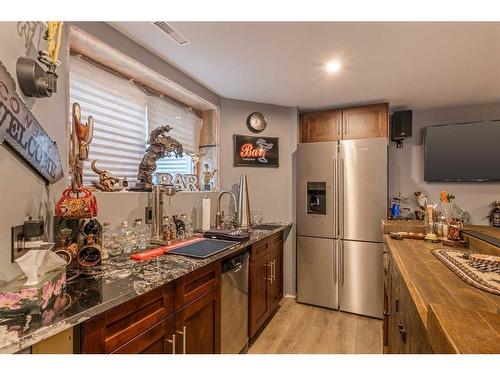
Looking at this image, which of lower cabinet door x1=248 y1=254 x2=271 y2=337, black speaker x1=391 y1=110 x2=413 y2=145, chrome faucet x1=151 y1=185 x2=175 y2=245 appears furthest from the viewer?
black speaker x1=391 y1=110 x2=413 y2=145

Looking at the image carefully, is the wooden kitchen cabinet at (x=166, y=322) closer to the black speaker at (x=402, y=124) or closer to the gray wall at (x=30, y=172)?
the gray wall at (x=30, y=172)

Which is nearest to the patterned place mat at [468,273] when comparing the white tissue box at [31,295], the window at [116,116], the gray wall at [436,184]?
the white tissue box at [31,295]

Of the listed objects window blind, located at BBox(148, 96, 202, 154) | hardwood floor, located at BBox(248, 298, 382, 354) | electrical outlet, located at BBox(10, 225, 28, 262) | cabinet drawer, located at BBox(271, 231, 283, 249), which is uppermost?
window blind, located at BBox(148, 96, 202, 154)

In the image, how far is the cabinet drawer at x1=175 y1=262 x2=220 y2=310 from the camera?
1.35 meters

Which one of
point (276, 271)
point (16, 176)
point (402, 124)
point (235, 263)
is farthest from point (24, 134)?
point (402, 124)

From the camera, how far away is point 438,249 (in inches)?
65.7

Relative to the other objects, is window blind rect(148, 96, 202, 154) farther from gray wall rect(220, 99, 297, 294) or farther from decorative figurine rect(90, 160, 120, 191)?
decorative figurine rect(90, 160, 120, 191)

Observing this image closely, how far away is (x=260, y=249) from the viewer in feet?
7.93

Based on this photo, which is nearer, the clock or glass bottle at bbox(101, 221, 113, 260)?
glass bottle at bbox(101, 221, 113, 260)

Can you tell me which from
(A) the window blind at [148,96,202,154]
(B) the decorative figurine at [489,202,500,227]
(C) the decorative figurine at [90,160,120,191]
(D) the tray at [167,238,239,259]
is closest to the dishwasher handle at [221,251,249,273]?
(D) the tray at [167,238,239,259]

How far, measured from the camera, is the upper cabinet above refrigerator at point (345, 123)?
119 inches

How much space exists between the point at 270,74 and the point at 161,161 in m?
1.33

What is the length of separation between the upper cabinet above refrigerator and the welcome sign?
109 inches
